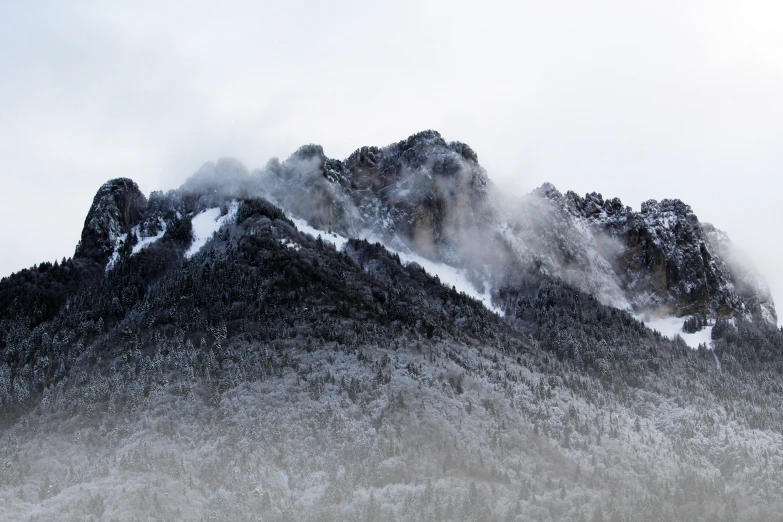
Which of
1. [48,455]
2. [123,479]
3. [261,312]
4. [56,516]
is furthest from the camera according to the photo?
[261,312]

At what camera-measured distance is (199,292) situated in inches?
7682

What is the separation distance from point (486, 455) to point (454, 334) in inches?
2096

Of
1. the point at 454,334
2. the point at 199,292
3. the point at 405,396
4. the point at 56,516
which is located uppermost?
the point at 199,292

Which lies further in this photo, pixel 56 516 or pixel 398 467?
pixel 398 467

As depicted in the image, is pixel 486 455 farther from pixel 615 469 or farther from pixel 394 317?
pixel 394 317

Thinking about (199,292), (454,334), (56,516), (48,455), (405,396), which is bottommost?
→ (56,516)

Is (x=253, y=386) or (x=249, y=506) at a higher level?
(x=253, y=386)

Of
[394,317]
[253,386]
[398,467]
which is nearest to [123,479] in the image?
[253,386]

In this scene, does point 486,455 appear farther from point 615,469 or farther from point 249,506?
point 249,506

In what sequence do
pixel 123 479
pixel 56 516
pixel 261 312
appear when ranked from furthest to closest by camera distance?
pixel 261 312 < pixel 123 479 < pixel 56 516

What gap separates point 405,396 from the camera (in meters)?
157

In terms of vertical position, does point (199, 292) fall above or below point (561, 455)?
above

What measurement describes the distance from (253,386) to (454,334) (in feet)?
193

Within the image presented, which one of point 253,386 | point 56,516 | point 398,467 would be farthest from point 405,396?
point 56,516
